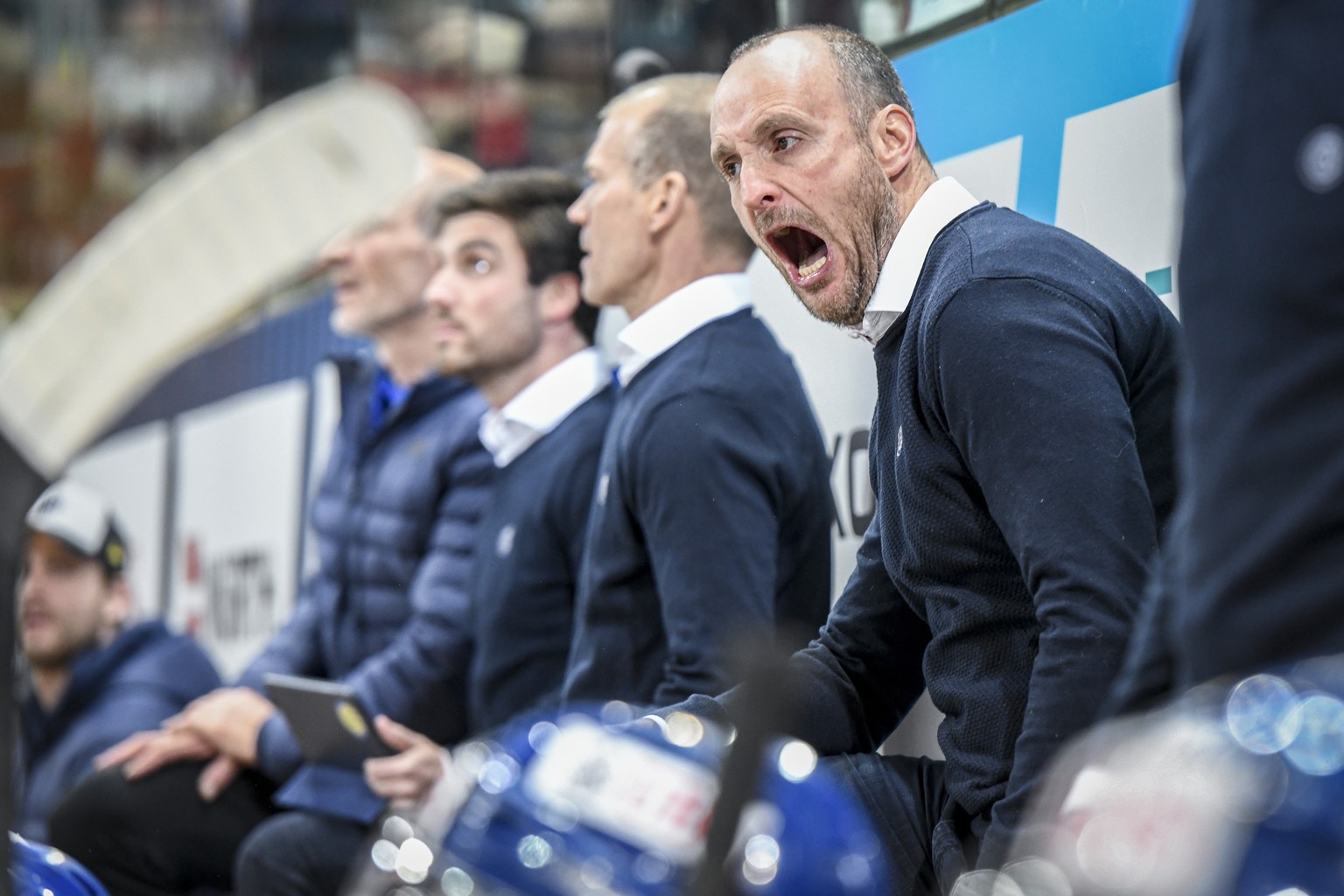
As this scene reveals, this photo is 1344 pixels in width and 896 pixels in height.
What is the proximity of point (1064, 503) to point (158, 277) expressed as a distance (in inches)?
36.8

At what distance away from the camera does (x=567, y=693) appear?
252 centimetres

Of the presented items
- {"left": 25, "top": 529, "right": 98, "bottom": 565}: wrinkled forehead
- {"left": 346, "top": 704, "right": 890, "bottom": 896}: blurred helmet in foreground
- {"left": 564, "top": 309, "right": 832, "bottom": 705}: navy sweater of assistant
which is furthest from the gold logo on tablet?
{"left": 346, "top": 704, "right": 890, "bottom": 896}: blurred helmet in foreground

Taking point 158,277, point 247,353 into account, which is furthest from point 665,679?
point 247,353

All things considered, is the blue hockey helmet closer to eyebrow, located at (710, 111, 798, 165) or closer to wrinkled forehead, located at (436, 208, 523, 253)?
eyebrow, located at (710, 111, 798, 165)

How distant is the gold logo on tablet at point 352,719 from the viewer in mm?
2855

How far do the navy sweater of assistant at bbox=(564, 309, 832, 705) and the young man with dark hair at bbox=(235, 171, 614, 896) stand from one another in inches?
12.8

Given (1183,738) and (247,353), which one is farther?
(247,353)

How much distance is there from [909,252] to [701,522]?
577 millimetres

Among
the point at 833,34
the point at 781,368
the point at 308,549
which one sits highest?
the point at 833,34

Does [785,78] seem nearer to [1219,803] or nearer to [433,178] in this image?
[1219,803]

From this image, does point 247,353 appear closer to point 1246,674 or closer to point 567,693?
point 567,693

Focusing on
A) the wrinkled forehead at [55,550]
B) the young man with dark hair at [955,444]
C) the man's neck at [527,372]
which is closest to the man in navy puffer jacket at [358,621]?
the man's neck at [527,372]

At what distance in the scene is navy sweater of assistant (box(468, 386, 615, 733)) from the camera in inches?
113

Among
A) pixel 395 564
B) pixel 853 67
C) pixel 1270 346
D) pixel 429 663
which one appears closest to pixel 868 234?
pixel 853 67
